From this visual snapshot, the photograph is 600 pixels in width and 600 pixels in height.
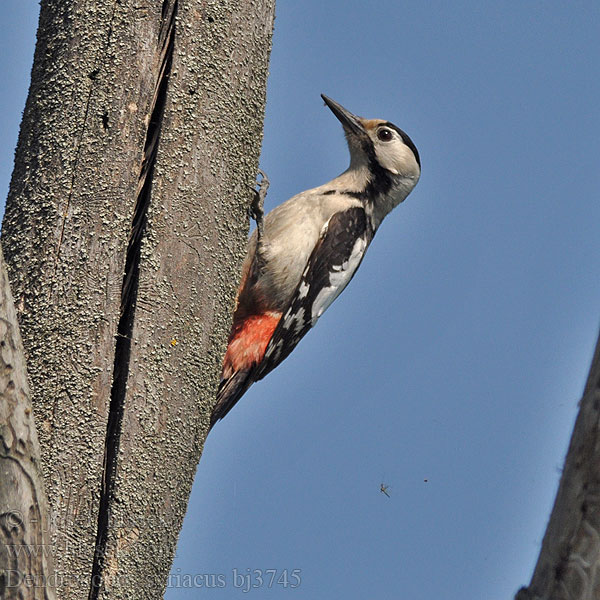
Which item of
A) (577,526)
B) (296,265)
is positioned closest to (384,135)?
(296,265)

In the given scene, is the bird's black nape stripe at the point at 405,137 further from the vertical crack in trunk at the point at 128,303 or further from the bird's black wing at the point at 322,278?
the vertical crack in trunk at the point at 128,303

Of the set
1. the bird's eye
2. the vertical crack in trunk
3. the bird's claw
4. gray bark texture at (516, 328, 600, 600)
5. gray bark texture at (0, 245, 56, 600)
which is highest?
the bird's eye

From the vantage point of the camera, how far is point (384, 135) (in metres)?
6.12

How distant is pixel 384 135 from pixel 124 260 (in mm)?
3217

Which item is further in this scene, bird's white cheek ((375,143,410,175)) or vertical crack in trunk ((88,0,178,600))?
bird's white cheek ((375,143,410,175))

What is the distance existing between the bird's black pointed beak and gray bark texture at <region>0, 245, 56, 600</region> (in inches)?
161

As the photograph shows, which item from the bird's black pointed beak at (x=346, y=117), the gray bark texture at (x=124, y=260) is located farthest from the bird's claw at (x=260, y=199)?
the bird's black pointed beak at (x=346, y=117)

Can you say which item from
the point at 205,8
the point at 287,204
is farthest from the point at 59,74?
the point at 287,204

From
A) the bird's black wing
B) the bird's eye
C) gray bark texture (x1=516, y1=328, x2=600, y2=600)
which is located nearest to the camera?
gray bark texture (x1=516, y1=328, x2=600, y2=600)

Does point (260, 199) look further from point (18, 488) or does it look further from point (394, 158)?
point (18, 488)

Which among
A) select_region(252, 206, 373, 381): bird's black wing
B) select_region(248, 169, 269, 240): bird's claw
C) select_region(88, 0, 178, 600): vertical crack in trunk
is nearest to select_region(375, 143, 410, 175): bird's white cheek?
select_region(252, 206, 373, 381): bird's black wing

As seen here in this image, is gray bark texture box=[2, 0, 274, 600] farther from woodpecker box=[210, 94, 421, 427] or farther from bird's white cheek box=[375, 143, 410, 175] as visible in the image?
bird's white cheek box=[375, 143, 410, 175]

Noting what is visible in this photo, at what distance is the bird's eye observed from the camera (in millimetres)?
6121

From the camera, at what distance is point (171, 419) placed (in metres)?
3.28
